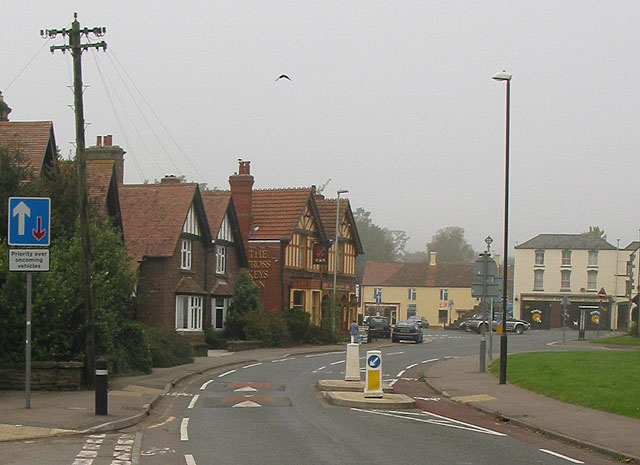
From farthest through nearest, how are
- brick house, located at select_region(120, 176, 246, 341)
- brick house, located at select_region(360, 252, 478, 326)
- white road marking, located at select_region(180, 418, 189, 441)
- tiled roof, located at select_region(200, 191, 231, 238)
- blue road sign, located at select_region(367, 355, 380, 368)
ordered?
brick house, located at select_region(360, 252, 478, 326)
tiled roof, located at select_region(200, 191, 231, 238)
brick house, located at select_region(120, 176, 246, 341)
blue road sign, located at select_region(367, 355, 380, 368)
white road marking, located at select_region(180, 418, 189, 441)

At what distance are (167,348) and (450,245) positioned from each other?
15440cm

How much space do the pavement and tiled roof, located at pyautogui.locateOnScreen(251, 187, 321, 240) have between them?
1023 inches

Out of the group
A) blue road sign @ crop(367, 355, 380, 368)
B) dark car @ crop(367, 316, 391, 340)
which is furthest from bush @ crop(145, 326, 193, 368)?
dark car @ crop(367, 316, 391, 340)

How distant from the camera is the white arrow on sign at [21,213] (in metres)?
17.0

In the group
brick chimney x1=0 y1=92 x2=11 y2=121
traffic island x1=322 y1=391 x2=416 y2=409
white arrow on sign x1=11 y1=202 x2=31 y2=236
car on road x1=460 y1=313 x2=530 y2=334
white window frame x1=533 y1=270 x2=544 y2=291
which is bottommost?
car on road x1=460 y1=313 x2=530 y2=334

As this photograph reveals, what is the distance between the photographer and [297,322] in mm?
50000

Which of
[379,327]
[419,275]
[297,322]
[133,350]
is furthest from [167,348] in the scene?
[419,275]

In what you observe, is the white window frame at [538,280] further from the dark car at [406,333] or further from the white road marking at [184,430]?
the white road marking at [184,430]

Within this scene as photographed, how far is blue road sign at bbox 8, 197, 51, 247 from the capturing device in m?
17.0

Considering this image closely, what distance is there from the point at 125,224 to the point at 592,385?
27220mm

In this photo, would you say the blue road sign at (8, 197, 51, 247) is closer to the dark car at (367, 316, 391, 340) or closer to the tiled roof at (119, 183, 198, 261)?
the tiled roof at (119, 183, 198, 261)

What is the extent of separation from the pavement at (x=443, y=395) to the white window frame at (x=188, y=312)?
14.8m

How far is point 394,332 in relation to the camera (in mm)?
55625

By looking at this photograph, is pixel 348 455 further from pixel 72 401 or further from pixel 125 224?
pixel 125 224
